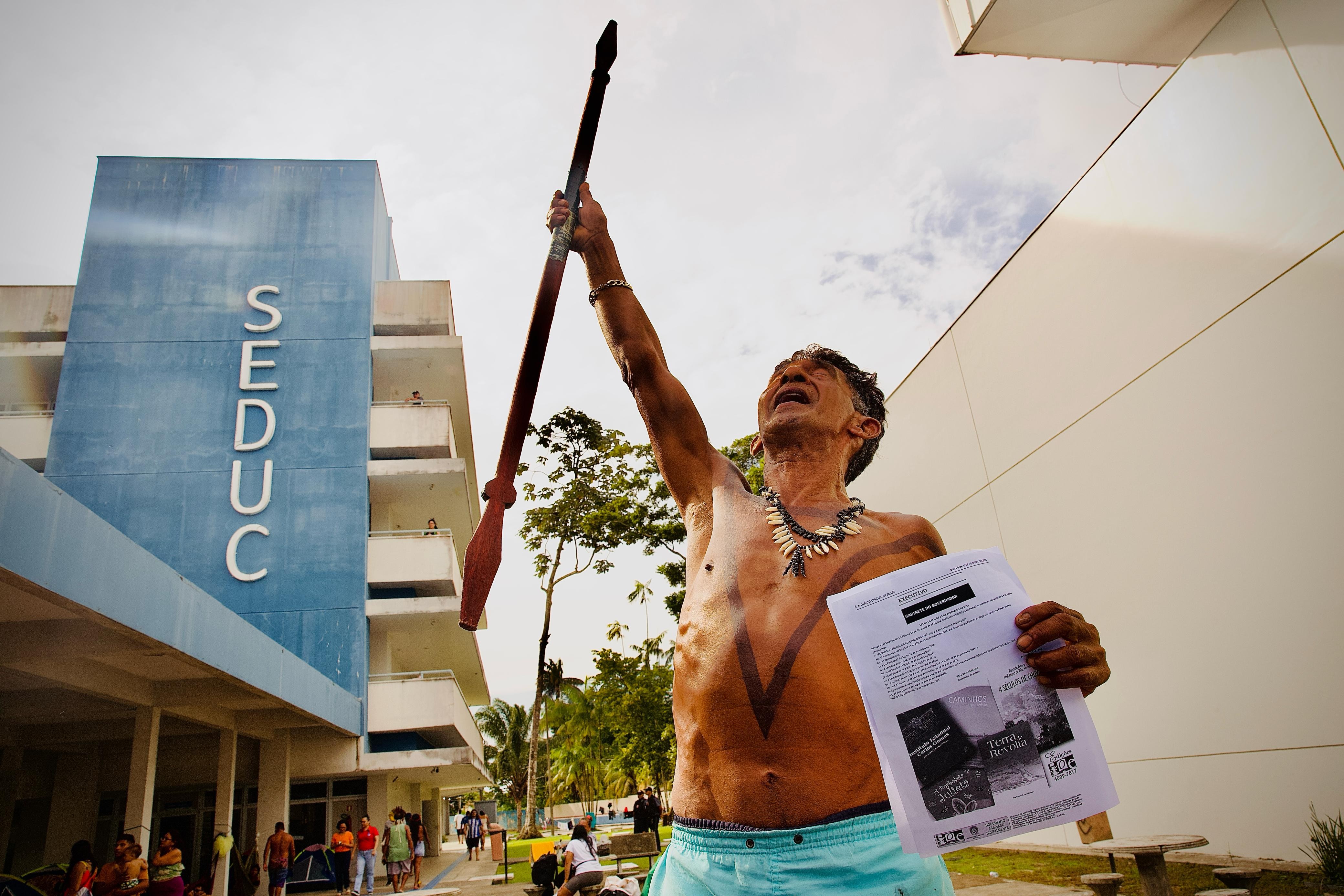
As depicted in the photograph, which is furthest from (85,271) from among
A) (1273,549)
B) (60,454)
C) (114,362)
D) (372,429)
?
(1273,549)

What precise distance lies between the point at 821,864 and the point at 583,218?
2.10 metres

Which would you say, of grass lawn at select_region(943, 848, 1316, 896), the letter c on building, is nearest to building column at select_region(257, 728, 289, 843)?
the letter c on building

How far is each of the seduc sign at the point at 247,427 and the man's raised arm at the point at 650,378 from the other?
16832 millimetres

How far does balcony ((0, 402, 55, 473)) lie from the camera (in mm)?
17547

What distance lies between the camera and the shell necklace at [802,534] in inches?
81.8

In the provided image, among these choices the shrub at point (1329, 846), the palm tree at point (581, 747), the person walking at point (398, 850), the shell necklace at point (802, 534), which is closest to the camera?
the shell necklace at point (802, 534)

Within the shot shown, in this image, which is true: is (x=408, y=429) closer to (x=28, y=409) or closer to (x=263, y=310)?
(x=263, y=310)

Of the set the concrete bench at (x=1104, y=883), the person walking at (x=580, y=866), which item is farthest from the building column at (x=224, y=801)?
the concrete bench at (x=1104, y=883)

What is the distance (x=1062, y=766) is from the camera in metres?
1.41

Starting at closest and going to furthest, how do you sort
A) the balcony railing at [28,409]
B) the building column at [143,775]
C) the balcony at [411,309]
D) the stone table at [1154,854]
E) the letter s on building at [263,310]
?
the stone table at [1154,854], the building column at [143,775], the balcony railing at [28,409], the letter s on building at [263,310], the balcony at [411,309]

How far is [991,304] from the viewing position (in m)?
9.52

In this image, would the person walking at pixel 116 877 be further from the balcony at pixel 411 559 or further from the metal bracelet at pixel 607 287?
the balcony at pixel 411 559

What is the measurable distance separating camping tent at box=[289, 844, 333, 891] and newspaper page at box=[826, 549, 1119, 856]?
61.2 feet

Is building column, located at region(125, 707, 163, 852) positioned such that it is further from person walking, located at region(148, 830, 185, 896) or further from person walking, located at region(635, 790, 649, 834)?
person walking, located at region(635, 790, 649, 834)
